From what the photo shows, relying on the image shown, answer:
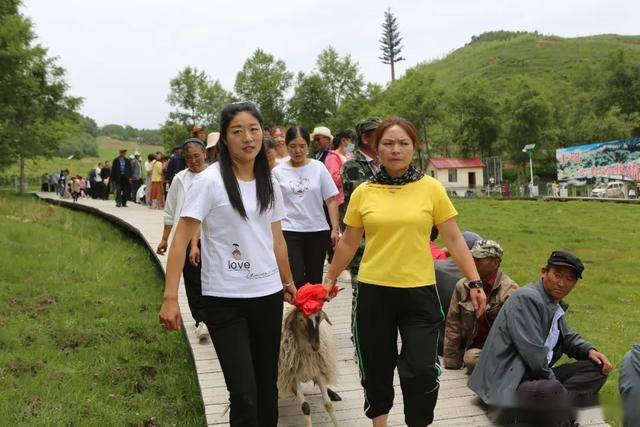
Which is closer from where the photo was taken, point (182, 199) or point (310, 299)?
point (310, 299)

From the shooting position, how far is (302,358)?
422 centimetres

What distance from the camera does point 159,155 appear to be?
18016mm

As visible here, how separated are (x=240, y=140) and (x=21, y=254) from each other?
382 inches

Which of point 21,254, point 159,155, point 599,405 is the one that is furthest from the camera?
point 159,155

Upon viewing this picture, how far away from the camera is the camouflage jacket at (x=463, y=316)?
5.08 m

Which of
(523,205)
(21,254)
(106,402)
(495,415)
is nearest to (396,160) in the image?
(495,415)

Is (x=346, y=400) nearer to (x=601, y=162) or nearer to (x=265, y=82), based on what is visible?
(x=601, y=162)

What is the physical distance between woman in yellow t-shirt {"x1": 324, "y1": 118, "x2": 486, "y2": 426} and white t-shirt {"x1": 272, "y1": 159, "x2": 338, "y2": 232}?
176cm

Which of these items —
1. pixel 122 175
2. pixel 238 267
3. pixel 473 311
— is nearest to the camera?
pixel 238 267

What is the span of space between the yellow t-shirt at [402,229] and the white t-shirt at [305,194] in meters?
1.84

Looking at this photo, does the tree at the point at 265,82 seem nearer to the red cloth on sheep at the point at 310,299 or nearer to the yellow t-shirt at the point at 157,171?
the yellow t-shirt at the point at 157,171

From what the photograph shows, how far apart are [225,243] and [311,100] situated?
66990 mm

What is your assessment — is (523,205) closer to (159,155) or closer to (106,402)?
(159,155)

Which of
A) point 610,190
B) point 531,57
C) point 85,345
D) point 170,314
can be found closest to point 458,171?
point 610,190
